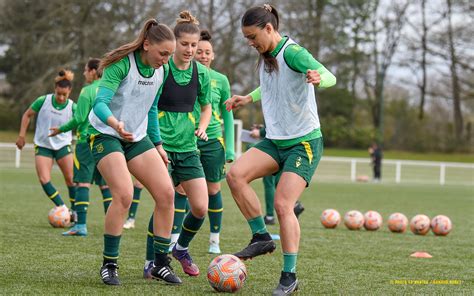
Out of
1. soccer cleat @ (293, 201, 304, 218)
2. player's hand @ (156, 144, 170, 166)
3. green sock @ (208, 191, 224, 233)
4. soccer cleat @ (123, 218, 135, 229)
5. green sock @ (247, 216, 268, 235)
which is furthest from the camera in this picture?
soccer cleat @ (123, 218, 135, 229)

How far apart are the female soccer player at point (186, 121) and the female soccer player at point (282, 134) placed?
0.49 m

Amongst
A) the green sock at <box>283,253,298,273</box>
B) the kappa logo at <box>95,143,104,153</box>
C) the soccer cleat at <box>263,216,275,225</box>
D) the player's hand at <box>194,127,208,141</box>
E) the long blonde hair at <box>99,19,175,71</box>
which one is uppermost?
the long blonde hair at <box>99,19,175,71</box>

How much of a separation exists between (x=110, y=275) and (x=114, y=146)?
97 centimetres

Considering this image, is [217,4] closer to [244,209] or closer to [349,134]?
[349,134]

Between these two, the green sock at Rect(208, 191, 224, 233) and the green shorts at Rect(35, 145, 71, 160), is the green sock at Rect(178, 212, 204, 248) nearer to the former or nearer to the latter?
the green sock at Rect(208, 191, 224, 233)

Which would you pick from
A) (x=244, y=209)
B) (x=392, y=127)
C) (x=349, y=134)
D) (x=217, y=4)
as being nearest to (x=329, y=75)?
(x=244, y=209)

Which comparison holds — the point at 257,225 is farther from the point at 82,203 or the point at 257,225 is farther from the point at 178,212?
the point at 82,203

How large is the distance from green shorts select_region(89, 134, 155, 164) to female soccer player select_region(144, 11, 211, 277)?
0.59 meters

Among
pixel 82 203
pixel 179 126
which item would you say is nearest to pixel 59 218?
pixel 82 203

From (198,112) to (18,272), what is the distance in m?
2.20

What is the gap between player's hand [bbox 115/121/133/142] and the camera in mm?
5312

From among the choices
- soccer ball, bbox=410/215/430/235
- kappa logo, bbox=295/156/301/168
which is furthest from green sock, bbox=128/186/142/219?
kappa logo, bbox=295/156/301/168

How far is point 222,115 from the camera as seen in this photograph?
7.73m

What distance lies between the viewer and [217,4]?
119 ft
